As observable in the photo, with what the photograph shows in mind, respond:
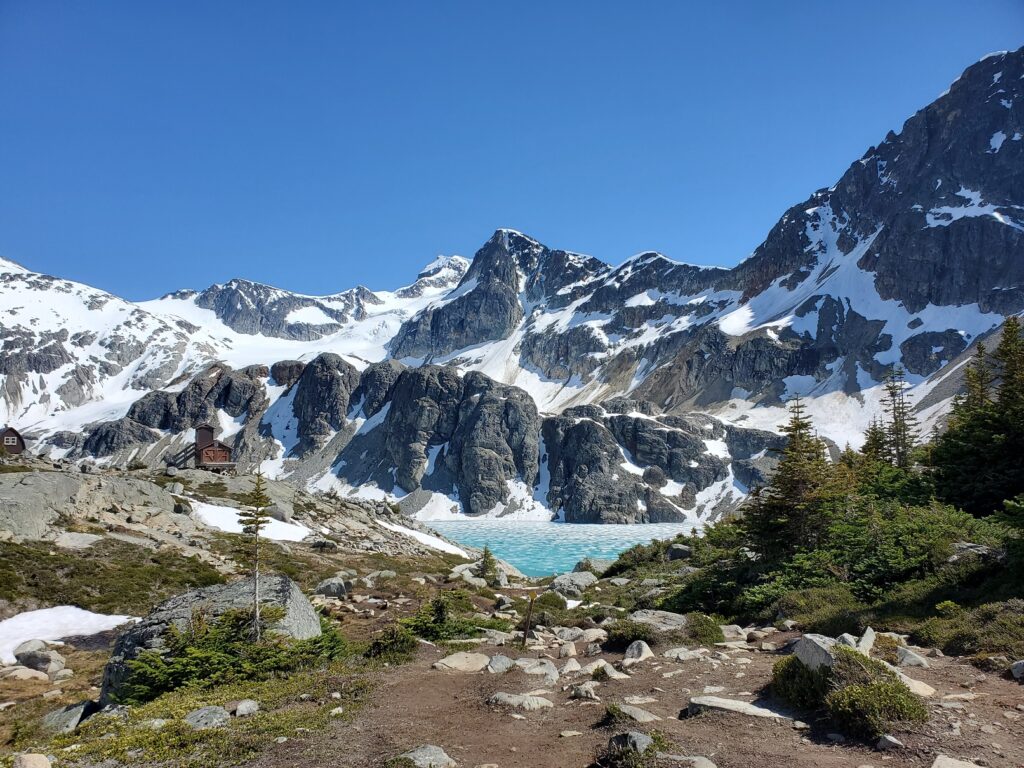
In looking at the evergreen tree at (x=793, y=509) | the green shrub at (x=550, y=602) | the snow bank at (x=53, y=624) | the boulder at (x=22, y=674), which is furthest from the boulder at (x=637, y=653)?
the snow bank at (x=53, y=624)

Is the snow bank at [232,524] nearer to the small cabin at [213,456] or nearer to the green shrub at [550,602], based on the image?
the green shrub at [550,602]

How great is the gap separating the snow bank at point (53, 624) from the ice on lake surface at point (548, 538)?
49.5 metres

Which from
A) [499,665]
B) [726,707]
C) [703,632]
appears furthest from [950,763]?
[499,665]

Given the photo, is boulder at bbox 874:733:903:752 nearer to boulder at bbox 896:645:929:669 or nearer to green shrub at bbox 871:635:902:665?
boulder at bbox 896:645:929:669

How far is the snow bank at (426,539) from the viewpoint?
57.9 meters

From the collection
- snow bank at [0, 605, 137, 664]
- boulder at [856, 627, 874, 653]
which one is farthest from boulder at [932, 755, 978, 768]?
snow bank at [0, 605, 137, 664]

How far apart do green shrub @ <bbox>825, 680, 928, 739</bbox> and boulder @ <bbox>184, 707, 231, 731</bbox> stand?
9672 millimetres

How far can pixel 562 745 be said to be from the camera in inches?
329

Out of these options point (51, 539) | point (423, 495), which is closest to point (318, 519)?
point (51, 539)

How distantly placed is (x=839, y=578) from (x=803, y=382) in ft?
672

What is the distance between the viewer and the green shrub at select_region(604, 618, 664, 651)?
14250mm

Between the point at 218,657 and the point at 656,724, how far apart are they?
9704 mm

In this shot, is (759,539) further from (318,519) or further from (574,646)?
(318,519)

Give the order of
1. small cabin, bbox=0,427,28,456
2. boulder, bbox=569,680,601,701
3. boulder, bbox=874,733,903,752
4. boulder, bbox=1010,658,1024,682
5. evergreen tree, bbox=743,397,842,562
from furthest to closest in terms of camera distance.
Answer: small cabin, bbox=0,427,28,456, evergreen tree, bbox=743,397,842,562, boulder, bbox=569,680,601,701, boulder, bbox=1010,658,1024,682, boulder, bbox=874,733,903,752
